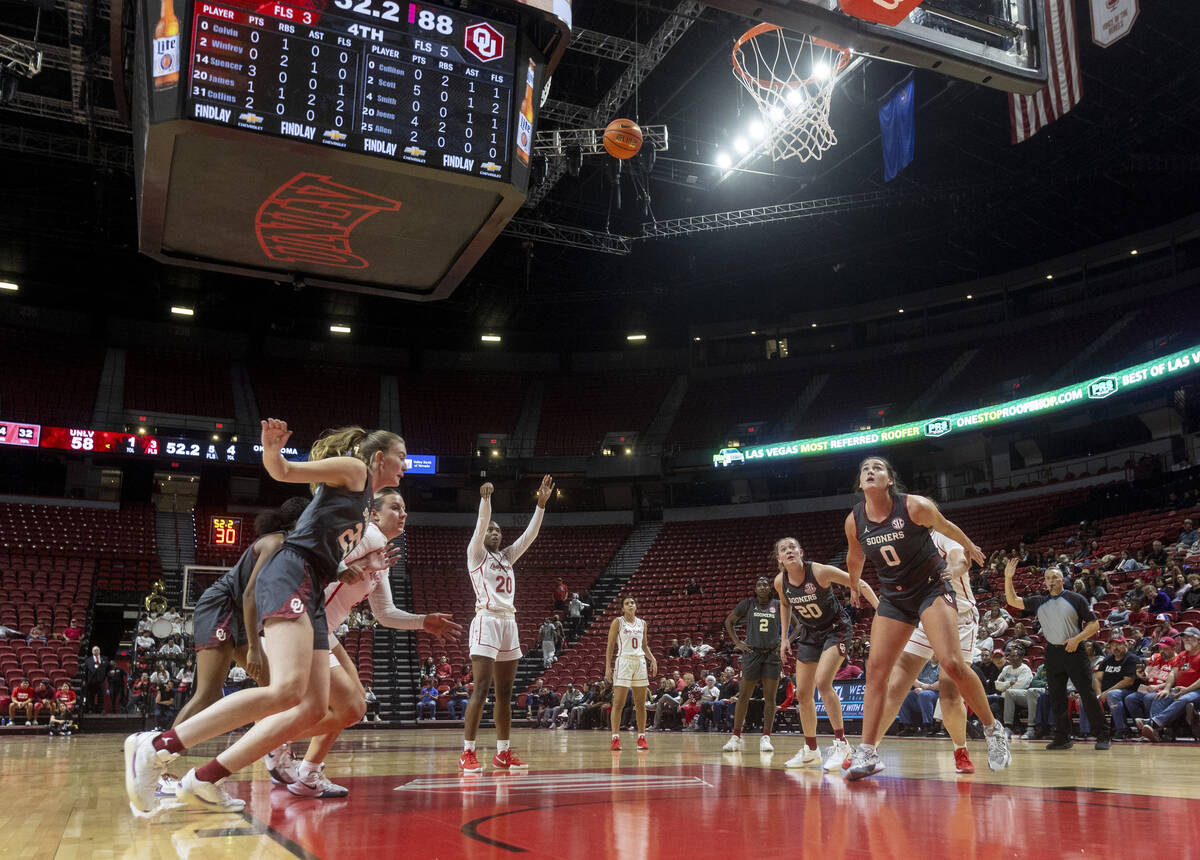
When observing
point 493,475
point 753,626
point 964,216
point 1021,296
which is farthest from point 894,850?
point 1021,296

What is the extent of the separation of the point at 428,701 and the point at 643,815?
17431 mm

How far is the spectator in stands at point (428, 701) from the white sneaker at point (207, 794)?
16.8 metres

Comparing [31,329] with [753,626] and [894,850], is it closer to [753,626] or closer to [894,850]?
[753,626]

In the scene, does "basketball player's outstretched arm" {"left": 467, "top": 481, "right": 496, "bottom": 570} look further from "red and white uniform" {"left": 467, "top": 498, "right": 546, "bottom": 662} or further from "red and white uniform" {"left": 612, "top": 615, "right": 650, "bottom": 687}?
"red and white uniform" {"left": 612, "top": 615, "right": 650, "bottom": 687}

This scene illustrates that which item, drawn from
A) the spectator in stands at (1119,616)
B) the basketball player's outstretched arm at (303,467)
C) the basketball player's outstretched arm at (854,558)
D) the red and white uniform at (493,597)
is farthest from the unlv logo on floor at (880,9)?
the spectator in stands at (1119,616)

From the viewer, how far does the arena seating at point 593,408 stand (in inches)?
1296

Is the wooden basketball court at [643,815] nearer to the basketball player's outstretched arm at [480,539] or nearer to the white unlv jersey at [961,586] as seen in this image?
the white unlv jersey at [961,586]

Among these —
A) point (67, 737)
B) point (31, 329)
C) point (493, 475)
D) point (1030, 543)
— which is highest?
point (31, 329)

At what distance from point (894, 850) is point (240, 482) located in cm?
3215

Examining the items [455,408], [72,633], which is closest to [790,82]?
[72,633]

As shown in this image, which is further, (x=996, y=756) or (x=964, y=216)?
(x=964, y=216)

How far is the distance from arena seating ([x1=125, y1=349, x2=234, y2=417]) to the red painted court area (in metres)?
27.2

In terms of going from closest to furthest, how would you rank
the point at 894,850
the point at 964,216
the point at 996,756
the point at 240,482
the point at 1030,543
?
1. the point at 894,850
2. the point at 996,756
3. the point at 1030,543
4. the point at 964,216
5. the point at 240,482

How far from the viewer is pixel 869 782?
Result: 19.7 feet
